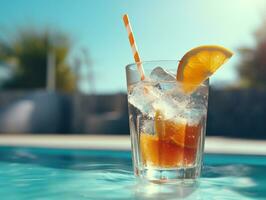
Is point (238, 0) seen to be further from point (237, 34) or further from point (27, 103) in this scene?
point (27, 103)

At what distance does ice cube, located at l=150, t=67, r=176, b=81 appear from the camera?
1.72 meters

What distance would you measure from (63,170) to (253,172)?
1.20 metres

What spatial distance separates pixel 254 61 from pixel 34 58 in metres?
8.17

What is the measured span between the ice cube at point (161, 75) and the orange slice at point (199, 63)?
3 centimetres

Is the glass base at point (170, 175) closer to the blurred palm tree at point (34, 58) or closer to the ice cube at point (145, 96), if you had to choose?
the ice cube at point (145, 96)

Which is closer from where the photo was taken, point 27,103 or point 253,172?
point 253,172

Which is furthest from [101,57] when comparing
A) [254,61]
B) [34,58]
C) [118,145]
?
[118,145]

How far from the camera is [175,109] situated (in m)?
1.74

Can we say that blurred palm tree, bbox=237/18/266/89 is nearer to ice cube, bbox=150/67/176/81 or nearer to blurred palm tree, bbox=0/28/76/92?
blurred palm tree, bbox=0/28/76/92

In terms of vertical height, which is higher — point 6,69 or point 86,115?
point 6,69

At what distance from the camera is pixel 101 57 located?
15641mm

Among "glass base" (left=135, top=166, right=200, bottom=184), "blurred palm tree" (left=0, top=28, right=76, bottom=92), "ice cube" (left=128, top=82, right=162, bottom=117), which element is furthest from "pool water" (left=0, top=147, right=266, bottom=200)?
"blurred palm tree" (left=0, top=28, right=76, bottom=92)

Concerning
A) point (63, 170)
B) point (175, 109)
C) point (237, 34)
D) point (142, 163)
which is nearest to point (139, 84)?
point (175, 109)

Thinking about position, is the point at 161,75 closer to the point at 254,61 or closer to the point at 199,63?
the point at 199,63
